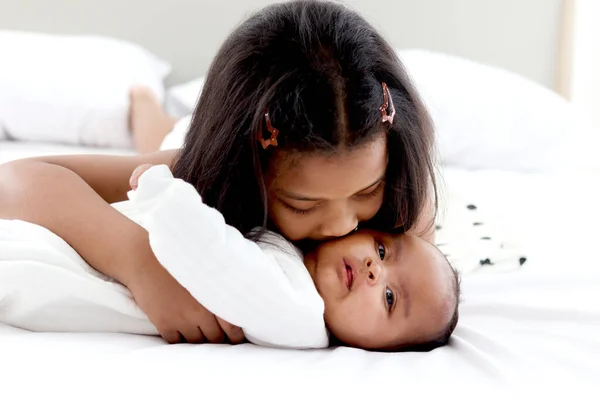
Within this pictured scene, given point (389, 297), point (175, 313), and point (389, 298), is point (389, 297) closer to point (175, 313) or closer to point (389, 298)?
point (389, 298)

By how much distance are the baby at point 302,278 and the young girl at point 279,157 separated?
55 mm

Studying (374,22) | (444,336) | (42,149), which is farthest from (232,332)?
(374,22)

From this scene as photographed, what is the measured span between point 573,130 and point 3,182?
151cm

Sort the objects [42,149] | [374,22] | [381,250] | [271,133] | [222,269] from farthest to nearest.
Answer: [374,22]
[42,149]
[381,250]
[271,133]
[222,269]

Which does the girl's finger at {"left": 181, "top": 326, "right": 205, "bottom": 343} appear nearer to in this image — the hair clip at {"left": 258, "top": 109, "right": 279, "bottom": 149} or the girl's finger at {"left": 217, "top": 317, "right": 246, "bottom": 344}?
the girl's finger at {"left": 217, "top": 317, "right": 246, "bottom": 344}

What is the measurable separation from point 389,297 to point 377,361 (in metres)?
0.14

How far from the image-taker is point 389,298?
0.89 metres

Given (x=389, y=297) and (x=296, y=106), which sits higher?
(x=296, y=106)

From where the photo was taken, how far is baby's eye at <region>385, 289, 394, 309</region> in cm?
88

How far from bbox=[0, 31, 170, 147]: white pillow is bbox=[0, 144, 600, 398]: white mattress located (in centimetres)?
112

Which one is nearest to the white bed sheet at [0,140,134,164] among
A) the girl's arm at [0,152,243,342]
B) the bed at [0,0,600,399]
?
the bed at [0,0,600,399]

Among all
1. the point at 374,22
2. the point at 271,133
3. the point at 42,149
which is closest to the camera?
the point at 271,133

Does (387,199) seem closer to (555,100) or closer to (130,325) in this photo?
(130,325)

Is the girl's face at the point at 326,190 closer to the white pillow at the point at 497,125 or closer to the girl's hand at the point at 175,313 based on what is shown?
the girl's hand at the point at 175,313
